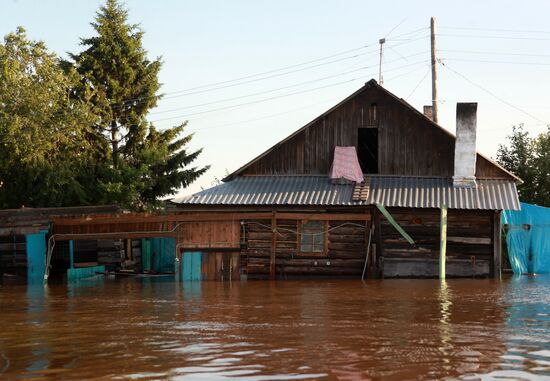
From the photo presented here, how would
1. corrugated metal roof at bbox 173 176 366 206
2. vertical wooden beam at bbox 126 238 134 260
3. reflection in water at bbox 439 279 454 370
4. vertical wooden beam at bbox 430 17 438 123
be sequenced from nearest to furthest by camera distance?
reflection in water at bbox 439 279 454 370, corrugated metal roof at bbox 173 176 366 206, vertical wooden beam at bbox 430 17 438 123, vertical wooden beam at bbox 126 238 134 260

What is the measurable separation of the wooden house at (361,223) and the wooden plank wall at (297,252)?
0.11ft

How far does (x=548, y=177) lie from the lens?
124ft

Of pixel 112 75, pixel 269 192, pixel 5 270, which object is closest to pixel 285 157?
pixel 269 192

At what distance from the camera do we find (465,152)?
2717 centimetres

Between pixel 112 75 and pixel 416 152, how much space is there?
689 inches

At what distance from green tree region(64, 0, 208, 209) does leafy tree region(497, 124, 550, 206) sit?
15834 millimetres

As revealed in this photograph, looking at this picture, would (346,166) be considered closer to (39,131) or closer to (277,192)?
(277,192)

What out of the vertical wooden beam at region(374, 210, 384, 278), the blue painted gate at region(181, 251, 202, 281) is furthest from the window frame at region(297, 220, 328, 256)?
the blue painted gate at region(181, 251, 202, 281)

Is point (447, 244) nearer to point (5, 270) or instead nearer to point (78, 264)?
point (78, 264)

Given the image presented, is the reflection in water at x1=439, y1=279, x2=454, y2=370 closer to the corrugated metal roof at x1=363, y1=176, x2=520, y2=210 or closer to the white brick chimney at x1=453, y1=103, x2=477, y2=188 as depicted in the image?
the corrugated metal roof at x1=363, y1=176, x2=520, y2=210

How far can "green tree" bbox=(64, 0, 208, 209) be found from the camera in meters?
37.8

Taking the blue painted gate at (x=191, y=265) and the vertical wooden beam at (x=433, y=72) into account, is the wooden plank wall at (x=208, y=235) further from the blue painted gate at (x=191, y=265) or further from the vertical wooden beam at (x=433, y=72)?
the vertical wooden beam at (x=433, y=72)

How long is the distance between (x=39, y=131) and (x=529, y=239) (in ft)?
68.9

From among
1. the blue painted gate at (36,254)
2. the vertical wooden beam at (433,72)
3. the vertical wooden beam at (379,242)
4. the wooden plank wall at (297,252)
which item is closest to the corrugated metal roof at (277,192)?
the wooden plank wall at (297,252)
